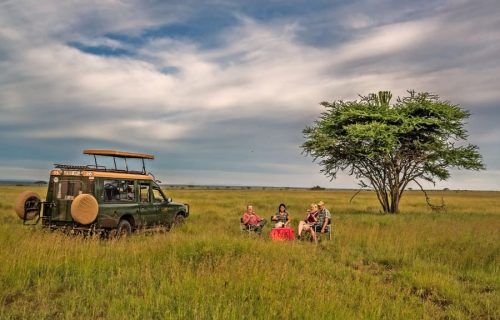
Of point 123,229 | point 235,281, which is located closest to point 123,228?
point 123,229

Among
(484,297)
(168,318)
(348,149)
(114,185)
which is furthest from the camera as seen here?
(348,149)

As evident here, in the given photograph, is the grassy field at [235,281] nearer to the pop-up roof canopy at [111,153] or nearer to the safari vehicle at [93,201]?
the safari vehicle at [93,201]

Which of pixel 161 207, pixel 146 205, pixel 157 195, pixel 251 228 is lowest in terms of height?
pixel 251 228

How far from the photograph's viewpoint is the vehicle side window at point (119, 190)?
1262 centimetres

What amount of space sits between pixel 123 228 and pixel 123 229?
31 mm

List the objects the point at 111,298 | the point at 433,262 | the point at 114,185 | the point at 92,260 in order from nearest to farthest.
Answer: the point at 111,298, the point at 92,260, the point at 433,262, the point at 114,185

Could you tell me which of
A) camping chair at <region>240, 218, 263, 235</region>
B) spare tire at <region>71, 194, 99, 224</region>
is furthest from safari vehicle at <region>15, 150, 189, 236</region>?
camping chair at <region>240, 218, 263, 235</region>

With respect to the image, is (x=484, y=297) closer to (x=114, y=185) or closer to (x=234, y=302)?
(x=234, y=302)

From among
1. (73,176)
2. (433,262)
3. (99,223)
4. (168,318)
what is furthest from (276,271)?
(73,176)

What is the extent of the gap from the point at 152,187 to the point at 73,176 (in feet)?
9.68

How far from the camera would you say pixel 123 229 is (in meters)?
13.1

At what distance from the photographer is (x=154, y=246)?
9.71 metres

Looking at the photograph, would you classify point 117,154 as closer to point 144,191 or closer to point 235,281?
point 144,191

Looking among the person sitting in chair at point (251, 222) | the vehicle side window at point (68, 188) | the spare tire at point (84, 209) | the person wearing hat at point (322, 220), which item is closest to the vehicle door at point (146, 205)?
the vehicle side window at point (68, 188)
